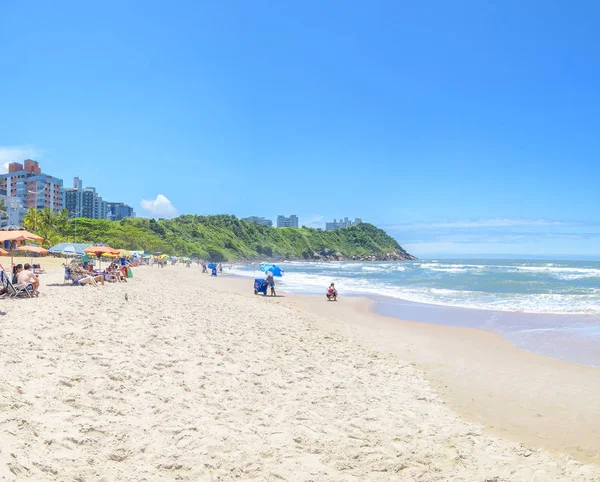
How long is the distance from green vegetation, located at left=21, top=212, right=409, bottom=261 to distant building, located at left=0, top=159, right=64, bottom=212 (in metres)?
29.8

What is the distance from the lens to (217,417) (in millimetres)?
5211

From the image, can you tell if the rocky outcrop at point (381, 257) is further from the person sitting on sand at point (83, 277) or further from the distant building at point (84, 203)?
the person sitting on sand at point (83, 277)

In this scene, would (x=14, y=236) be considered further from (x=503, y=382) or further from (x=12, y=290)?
(x=503, y=382)

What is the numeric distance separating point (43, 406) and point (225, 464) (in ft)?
6.79

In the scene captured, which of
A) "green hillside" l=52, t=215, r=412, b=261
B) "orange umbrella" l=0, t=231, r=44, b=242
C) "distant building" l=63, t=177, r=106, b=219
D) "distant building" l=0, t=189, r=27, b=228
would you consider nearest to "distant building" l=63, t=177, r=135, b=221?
"distant building" l=63, t=177, r=106, b=219

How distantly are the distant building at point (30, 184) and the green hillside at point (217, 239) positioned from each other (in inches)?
1198

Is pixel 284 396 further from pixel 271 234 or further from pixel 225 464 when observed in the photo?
pixel 271 234

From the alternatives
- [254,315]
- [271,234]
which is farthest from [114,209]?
[254,315]

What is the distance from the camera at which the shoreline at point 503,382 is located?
5.72 metres

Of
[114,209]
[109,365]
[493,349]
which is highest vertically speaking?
[114,209]

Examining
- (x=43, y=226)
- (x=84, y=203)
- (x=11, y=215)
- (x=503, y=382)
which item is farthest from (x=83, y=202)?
(x=503, y=382)

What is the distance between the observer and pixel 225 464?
428cm

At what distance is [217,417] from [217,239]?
131 metres

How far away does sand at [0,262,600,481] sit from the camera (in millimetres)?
4168
